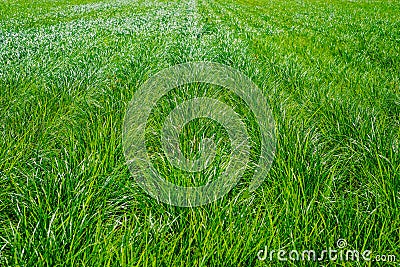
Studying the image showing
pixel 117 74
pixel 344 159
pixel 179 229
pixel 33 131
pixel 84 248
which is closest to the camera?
pixel 84 248

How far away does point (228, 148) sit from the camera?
2.76m

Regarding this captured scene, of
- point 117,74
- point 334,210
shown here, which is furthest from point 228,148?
point 117,74

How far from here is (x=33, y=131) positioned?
106 inches

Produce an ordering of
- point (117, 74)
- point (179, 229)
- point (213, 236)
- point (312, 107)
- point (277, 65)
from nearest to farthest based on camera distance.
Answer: point (213, 236) < point (179, 229) < point (312, 107) < point (117, 74) < point (277, 65)

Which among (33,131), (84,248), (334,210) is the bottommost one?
(334,210)

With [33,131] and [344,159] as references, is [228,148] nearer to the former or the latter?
[344,159]

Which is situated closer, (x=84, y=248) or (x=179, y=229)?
(x=84, y=248)

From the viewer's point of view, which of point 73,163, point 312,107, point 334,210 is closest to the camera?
point 334,210

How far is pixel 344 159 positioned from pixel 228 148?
0.77m

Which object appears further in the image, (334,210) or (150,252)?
(334,210)

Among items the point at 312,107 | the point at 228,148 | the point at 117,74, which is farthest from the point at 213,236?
the point at 117,74

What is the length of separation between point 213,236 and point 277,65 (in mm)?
3594

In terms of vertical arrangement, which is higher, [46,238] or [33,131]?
[33,131]

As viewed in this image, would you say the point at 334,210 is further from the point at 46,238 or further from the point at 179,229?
the point at 46,238
